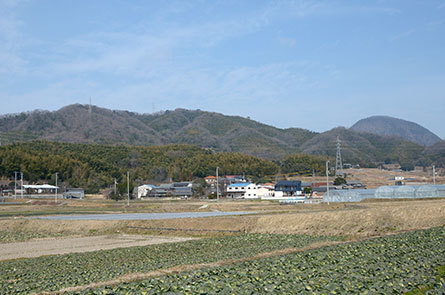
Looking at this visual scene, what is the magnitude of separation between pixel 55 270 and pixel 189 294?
414 inches

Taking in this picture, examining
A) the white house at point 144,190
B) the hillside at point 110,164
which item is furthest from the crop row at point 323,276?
the hillside at point 110,164

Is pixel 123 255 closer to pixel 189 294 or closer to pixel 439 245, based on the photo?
pixel 189 294

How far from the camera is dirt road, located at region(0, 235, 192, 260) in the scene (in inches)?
1074

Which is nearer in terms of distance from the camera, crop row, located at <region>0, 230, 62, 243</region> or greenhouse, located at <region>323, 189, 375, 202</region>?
crop row, located at <region>0, 230, 62, 243</region>

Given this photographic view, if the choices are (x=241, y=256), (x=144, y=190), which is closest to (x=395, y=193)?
(x=241, y=256)

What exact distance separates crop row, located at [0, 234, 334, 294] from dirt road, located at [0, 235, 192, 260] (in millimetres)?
3051

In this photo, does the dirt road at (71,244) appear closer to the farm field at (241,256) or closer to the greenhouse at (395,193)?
the farm field at (241,256)

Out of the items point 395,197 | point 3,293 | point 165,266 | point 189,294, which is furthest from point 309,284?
point 395,197

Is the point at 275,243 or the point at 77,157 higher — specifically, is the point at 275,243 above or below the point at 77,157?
below

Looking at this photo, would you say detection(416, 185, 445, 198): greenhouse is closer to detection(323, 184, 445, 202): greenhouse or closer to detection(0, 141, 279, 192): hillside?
detection(323, 184, 445, 202): greenhouse

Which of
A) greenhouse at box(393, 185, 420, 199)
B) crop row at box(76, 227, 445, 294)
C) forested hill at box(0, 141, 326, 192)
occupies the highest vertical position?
forested hill at box(0, 141, 326, 192)

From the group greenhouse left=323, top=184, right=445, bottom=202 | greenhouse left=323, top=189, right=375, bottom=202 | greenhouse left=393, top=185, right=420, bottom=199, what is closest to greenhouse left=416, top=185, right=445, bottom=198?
greenhouse left=323, top=184, right=445, bottom=202

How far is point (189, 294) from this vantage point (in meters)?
11.4

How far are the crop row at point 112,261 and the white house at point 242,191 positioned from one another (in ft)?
219
